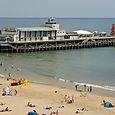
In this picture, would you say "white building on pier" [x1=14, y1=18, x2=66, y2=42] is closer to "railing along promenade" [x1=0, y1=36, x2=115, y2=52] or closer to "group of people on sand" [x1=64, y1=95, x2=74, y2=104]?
"railing along promenade" [x1=0, y1=36, x2=115, y2=52]

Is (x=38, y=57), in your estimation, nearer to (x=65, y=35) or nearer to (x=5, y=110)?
(x=65, y=35)

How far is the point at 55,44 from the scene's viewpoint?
85.8 meters

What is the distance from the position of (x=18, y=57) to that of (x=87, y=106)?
4187 cm

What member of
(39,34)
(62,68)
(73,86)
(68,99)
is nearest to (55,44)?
(39,34)

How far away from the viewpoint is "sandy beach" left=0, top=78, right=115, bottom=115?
29531 millimetres

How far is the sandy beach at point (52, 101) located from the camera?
96.9 ft

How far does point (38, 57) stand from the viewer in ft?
237

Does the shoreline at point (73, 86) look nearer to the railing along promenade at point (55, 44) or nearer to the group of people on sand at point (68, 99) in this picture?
the group of people on sand at point (68, 99)

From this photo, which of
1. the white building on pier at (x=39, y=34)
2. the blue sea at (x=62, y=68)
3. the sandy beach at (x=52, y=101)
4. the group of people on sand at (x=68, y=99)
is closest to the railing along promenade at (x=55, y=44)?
the white building on pier at (x=39, y=34)

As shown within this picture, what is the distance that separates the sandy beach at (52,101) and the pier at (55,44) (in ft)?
125

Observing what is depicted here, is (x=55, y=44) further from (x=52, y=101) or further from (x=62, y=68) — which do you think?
(x=52, y=101)

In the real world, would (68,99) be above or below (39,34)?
below

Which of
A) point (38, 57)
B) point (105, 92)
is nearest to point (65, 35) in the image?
point (38, 57)

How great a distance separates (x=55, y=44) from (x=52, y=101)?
173ft
